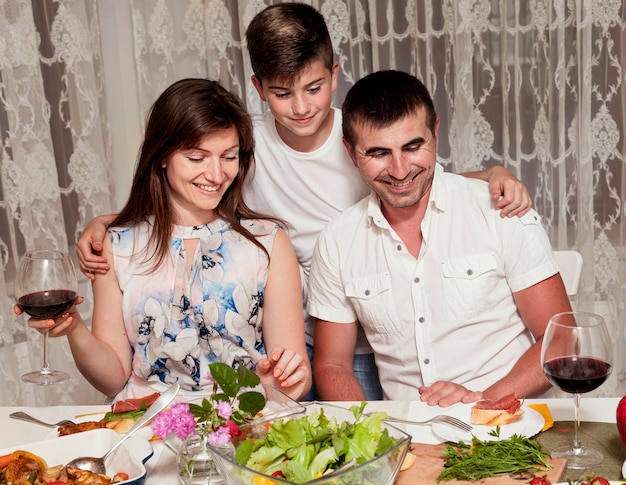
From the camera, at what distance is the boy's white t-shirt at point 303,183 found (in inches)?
94.7

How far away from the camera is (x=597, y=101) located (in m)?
3.18

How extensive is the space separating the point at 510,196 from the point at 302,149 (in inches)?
25.0

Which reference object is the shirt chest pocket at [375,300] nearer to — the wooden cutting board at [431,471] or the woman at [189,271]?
the woman at [189,271]

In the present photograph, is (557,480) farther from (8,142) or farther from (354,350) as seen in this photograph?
(8,142)

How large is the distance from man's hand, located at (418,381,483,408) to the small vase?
19.9 inches

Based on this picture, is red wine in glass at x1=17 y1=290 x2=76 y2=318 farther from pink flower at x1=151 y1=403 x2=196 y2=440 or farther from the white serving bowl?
pink flower at x1=151 y1=403 x2=196 y2=440

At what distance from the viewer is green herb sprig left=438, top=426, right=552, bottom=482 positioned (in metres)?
1.33

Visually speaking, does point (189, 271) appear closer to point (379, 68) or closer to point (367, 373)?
point (367, 373)

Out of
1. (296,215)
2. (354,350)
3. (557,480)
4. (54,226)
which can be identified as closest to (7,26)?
(54,226)

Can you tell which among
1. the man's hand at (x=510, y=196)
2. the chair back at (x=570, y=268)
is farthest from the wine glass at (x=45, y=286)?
the chair back at (x=570, y=268)

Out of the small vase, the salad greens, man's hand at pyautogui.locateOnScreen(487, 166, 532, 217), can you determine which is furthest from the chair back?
the small vase

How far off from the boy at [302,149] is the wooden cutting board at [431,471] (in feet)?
2.73

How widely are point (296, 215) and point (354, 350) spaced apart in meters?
0.43

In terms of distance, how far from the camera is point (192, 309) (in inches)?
83.4
